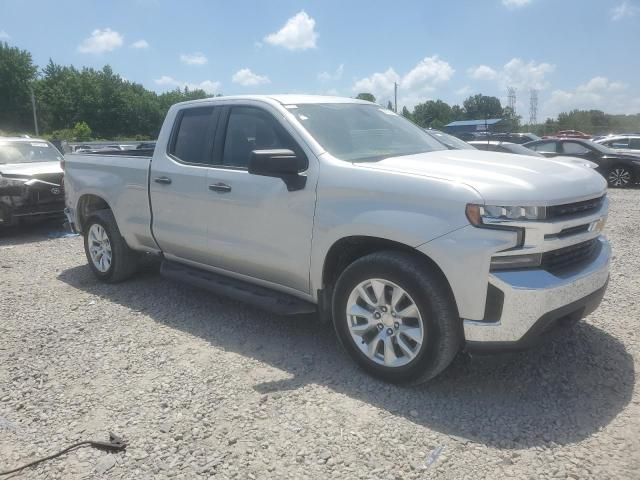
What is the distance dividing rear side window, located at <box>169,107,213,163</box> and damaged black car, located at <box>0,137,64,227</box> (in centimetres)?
437

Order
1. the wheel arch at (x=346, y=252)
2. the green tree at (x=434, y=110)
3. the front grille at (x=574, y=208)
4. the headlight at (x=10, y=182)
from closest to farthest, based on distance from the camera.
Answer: the front grille at (x=574, y=208) → the wheel arch at (x=346, y=252) → the headlight at (x=10, y=182) → the green tree at (x=434, y=110)

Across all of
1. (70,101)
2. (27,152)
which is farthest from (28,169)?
(70,101)

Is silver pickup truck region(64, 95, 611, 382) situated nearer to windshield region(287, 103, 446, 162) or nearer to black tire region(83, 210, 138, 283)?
windshield region(287, 103, 446, 162)

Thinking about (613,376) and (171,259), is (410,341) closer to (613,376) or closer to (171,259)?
(613,376)

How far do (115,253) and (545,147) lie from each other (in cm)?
1355

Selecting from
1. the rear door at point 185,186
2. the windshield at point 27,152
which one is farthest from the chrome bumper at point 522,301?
the windshield at point 27,152

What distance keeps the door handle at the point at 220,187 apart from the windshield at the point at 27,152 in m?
7.29

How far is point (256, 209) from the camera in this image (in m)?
4.08

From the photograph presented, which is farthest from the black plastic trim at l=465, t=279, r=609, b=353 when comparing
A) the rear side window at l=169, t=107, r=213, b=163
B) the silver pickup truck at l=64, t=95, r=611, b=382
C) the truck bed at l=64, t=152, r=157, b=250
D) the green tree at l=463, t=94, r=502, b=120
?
the green tree at l=463, t=94, r=502, b=120

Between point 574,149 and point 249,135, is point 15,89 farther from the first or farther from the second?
point 249,135

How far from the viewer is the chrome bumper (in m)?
2.94

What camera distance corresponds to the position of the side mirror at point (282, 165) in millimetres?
3590

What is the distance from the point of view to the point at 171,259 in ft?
17.2

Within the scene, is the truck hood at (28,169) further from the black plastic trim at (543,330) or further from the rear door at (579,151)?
the rear door at (579,151)
